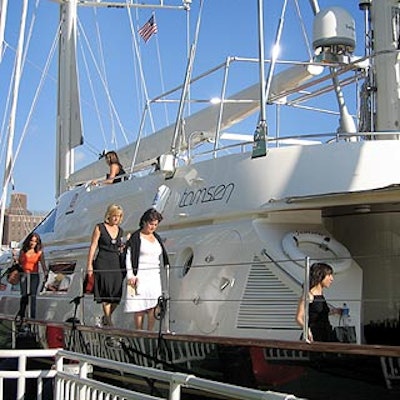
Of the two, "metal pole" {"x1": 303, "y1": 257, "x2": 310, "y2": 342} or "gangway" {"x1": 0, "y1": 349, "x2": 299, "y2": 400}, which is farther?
"metal pole" {"x1": 303, "y1": 257, "x2": 310, "y2": 342}

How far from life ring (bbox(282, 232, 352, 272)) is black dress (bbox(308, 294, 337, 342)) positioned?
3.16 ft

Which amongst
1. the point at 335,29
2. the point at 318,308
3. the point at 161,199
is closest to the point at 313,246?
the point at 318,308

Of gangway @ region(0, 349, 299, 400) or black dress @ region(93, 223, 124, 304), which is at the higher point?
black dress @ region(93, 223, 124, 304)

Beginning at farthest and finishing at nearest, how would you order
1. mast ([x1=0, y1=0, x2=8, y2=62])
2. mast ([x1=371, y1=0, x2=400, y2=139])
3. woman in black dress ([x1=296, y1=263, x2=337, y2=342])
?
mast ([x1=0, y1=0, x2=8, y2=62]), mast ([x1=371, y1=0, x2=400, y2=139]), woman in black dress ([x1=296, y1=263, x2=337, y2=342])

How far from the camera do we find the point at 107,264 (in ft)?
25.8

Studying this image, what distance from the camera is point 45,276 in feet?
33.1

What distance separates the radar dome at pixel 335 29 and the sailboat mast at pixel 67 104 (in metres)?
7.31

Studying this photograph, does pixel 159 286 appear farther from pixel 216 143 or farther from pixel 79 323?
pixel 216 143

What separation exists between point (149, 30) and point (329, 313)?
1151 cm

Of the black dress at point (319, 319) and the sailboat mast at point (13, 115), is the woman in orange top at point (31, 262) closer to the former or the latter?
the sailboat mast at point (13, 115)

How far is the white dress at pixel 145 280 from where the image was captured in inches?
288

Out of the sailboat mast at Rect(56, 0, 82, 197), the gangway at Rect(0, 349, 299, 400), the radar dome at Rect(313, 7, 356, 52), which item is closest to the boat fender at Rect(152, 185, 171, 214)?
the gangway at Rect(0, 349, 299, 400)

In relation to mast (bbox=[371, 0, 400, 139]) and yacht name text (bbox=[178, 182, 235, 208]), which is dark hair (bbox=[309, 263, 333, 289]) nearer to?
yacht name text (bbox=[178, 182, 235, 208])

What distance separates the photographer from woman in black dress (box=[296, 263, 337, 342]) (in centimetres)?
583
